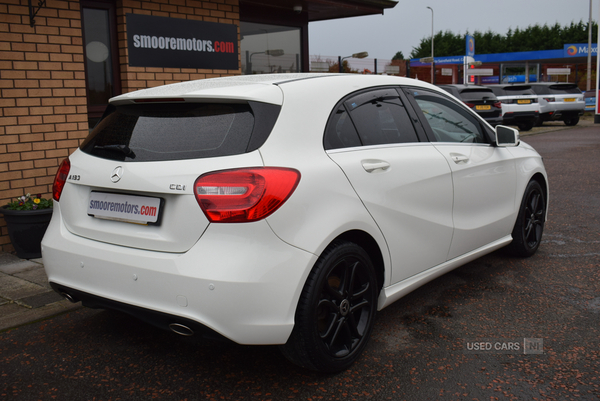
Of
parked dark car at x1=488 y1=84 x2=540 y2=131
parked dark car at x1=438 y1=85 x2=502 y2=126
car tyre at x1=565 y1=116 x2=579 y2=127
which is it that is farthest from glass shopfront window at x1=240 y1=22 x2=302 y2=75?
car tyre at x1=565 y1=116 x2=579 y2=127

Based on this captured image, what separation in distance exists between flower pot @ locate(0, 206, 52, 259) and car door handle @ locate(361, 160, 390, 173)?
Answer: 3.37 metres

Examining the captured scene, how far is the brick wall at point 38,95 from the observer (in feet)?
18.5

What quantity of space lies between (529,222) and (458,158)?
153 cm

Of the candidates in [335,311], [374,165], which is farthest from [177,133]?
[335,311]

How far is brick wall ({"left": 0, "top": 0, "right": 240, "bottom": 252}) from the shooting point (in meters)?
5.65

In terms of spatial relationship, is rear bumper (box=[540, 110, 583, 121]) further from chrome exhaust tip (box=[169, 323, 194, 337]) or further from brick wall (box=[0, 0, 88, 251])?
chrome exhaust tip (box=[169, 323, 194, 337])

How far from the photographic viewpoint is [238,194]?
2.69 metres

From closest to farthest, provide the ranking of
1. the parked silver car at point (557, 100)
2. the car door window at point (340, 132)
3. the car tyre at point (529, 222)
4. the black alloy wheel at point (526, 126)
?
the car door window at point (340, 132)
the car tyre at point (529, 222)
the parked silver car at point (557, 100)
the black alloy wheel at point (526, 126)

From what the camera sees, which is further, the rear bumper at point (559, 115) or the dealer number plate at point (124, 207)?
the rear bumper at point (559, 115)

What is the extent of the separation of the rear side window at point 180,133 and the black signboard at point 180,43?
157 inches

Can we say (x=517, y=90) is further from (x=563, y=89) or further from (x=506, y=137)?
(x=506, y=137)

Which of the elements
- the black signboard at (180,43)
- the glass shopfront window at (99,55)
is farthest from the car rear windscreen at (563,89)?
the glass shopfront window at (99,55)

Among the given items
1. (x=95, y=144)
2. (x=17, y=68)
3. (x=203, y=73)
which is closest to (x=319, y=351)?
(x=95, y=144)

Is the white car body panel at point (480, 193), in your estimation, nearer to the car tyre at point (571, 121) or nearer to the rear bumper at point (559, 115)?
the rear bumper at point (559, 115)
